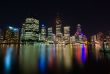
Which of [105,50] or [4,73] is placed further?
[105,50]

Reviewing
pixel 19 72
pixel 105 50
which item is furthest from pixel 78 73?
pixel 105 50

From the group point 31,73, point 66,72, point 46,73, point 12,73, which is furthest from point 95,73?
point 12,73

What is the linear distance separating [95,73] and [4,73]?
14975 mm

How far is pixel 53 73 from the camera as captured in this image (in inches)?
1475

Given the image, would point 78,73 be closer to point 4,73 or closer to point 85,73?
point 85,73

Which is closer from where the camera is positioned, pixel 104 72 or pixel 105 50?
pixel 104 72

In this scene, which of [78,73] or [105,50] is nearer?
[78,73]

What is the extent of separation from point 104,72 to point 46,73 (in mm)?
9735

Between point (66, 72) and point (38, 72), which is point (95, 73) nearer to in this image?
point (66, 72)

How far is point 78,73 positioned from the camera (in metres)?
38.2

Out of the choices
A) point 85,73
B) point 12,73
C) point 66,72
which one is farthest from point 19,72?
point 85,73

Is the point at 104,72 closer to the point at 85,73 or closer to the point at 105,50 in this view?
the point at 85,73

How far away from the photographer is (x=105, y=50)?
3632 inches

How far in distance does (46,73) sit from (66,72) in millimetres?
3389
